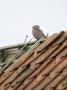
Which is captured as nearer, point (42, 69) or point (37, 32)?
point (42, 69)

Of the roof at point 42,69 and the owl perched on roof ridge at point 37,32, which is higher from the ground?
the owl perched on roof ridge at point 37,32

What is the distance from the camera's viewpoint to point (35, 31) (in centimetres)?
1098

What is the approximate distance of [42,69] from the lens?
6.62m

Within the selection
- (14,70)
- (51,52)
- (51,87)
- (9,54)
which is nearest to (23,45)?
(9,54)

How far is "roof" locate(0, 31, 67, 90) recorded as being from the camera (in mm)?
6180

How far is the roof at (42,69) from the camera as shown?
20.3 ft

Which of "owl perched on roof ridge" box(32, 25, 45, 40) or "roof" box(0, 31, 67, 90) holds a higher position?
"owl perched on roof ridge" box(32, 25, 45, 40)

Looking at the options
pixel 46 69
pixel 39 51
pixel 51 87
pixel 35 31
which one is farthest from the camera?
pixel 35 31

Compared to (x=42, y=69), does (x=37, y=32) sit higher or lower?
higher

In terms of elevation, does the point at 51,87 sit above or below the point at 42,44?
below

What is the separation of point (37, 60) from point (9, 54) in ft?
8.86

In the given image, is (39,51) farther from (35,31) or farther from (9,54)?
(35,31)

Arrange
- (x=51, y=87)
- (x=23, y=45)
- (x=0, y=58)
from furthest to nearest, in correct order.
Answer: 1. (x=0, y=58)
2. (x=23, y=45)
3. (x=51, y=87)

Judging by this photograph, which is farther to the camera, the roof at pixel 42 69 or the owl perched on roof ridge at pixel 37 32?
the owl perched on roof ridge at pixel 37 32
